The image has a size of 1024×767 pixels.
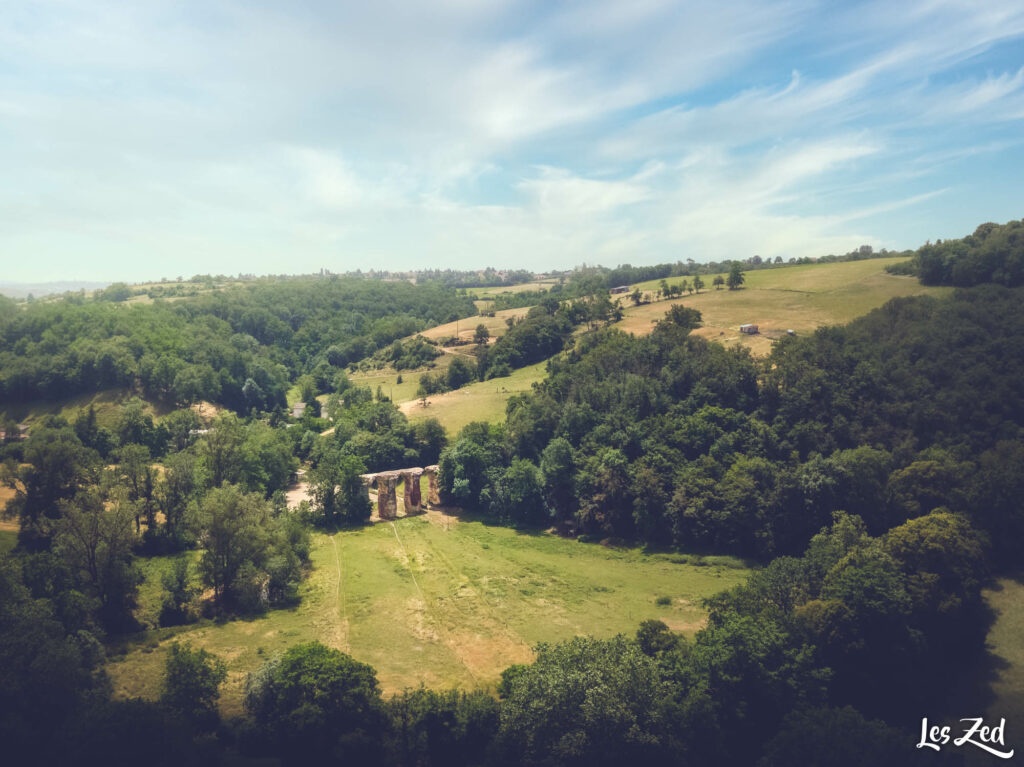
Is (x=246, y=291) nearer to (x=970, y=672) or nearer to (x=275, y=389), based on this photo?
(x=275, y=389)

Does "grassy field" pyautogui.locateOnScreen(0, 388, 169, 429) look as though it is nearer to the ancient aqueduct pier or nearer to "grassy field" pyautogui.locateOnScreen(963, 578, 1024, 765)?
the ancient aqueduct pier

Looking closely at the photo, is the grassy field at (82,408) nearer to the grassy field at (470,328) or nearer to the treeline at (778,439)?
the treeline at (778,439)

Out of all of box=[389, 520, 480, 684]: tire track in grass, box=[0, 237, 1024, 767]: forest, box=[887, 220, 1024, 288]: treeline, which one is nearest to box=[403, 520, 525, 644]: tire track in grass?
box=[389, 520, 480, 684]: tire track in grass

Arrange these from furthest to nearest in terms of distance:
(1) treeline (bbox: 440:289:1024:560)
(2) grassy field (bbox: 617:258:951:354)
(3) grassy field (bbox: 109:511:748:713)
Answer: (2) grassy field (bbox: 617:258:951:354)
(1) treeline (bbox: 440:289:1024:560)
(3) grassy field (bbox: 109:511:748:713)

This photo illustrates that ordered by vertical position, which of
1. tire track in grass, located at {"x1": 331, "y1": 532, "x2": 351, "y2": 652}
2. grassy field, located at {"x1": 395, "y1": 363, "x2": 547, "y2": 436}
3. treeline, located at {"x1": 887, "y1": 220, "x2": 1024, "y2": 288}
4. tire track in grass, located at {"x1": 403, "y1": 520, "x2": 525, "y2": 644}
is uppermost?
treeline, located at {"x1": 887, "y1": 220, "x2": 1024, "y2": 288}

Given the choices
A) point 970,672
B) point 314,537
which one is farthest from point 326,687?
point 970,672

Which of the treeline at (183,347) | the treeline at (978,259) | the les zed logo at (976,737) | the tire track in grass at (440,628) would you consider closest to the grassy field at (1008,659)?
the les zed logo at (976,737)
